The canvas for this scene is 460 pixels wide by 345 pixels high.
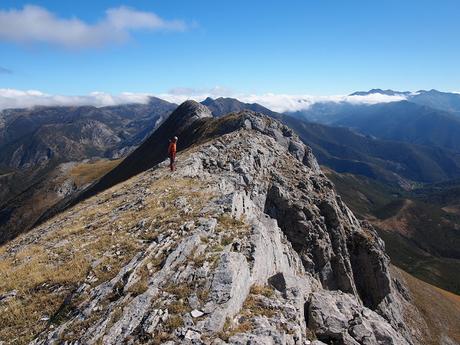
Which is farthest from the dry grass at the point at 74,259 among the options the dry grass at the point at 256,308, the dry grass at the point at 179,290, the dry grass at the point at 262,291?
the dry grass at the point at 262,291

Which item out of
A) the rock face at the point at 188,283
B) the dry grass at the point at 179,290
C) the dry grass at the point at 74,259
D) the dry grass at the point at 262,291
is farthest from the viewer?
the dry grass at the point at 262,291

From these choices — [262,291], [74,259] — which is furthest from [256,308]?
[74,259]

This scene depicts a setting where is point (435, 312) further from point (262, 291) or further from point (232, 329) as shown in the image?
point (232, 329)

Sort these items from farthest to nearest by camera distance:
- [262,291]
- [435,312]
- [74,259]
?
[435,312]
[74,259]
[262,291]

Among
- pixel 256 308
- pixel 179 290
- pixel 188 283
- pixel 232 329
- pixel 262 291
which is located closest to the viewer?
pixel 232 329

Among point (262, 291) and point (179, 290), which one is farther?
point (262, 291)

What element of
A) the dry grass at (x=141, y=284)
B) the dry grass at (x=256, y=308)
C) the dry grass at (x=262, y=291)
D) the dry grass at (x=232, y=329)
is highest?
the dry grass at (x=141, y=284)

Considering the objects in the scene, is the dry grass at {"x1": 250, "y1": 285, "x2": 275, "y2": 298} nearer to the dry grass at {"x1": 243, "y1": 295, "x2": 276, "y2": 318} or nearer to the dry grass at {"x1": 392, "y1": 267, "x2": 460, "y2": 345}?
the dry grass at {"x1": 243, "y1": 295, "x2": 276, "y2": 318}

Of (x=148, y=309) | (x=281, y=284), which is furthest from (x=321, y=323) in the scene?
(x=148, y=309)

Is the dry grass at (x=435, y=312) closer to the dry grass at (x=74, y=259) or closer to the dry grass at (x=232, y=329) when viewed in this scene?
the dry grass at (x=74, y=259)

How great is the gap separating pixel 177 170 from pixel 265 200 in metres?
15.2

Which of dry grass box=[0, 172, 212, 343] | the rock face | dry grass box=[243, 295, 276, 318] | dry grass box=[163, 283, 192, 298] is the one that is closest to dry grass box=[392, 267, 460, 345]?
the rock face

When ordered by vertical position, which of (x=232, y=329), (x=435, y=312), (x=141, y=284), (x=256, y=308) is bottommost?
(x=435, y=312)

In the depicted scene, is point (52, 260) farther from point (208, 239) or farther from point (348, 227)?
point (348, 227)
